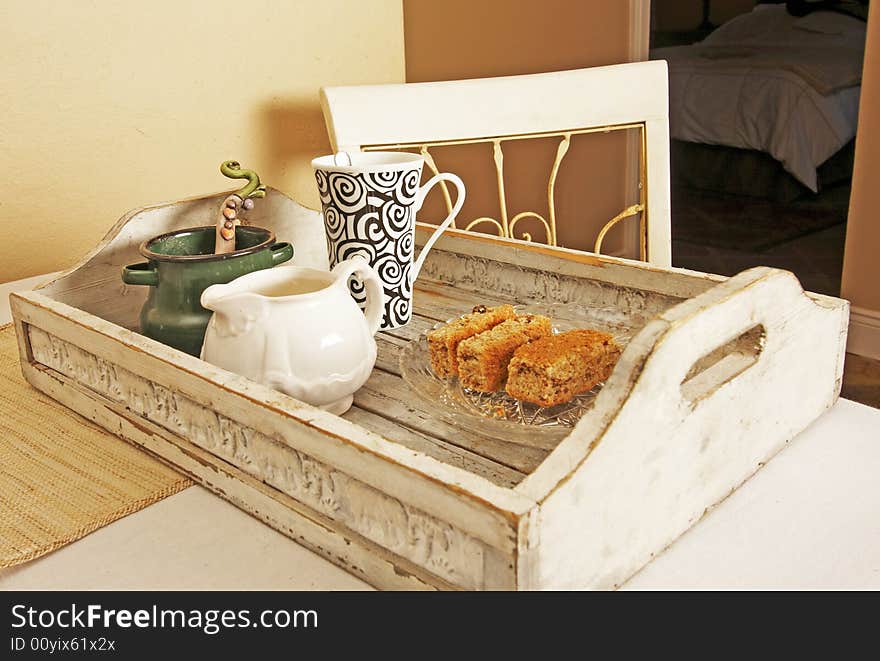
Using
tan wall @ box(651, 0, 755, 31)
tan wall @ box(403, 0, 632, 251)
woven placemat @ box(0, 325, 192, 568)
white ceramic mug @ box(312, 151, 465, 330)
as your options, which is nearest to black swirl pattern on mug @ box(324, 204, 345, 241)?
white ceramic mug @ box(312, 151, 465, 330)

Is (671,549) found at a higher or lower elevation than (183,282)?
lower

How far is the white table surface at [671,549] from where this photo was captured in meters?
0.54

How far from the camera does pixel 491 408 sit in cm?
69

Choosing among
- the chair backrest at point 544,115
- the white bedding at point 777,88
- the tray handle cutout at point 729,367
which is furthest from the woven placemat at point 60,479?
the white bedding at point 777,88

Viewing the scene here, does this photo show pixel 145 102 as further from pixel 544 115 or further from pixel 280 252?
pixel 280 252

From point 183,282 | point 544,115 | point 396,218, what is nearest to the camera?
point 183,282

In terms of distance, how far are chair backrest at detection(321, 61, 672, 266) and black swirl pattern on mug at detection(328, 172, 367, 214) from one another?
467 mm

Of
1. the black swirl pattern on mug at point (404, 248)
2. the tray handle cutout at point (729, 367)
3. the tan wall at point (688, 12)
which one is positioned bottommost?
the tray handle cutout at point (729, 367)

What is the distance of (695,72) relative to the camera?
4367 mm

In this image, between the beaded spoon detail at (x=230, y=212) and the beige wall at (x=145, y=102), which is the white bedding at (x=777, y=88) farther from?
the beaded spoon detail at (x=230, y=212)

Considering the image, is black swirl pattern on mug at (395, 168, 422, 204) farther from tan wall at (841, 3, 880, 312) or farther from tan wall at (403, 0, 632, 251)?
tan wall at (841, 3, 880, 312)

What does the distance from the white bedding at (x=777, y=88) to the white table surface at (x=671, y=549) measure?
11.9ft

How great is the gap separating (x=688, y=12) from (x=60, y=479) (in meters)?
5.61
